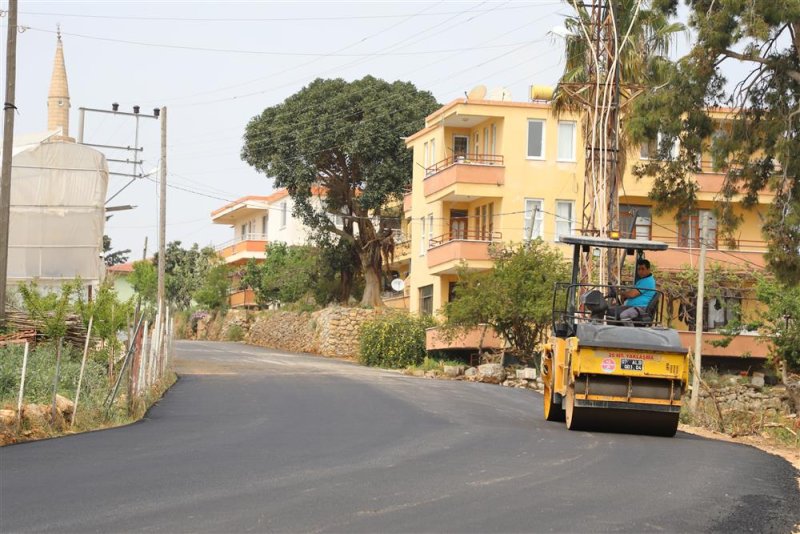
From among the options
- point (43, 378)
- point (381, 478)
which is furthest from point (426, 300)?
point (381, 478)

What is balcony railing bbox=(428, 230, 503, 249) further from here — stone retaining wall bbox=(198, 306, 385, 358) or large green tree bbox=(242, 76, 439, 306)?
large green tree bbox=(242, 76, 439, 306)

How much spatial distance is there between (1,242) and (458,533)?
22381mm

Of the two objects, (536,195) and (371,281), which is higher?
(536,195)

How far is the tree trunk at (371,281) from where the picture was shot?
70.4 meters

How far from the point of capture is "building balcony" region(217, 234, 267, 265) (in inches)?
3684

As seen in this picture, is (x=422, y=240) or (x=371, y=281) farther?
(x=371, y=281)

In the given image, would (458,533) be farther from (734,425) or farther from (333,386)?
(333,386)

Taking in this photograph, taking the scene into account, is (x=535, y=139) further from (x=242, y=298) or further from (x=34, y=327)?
(x=242, y=298)

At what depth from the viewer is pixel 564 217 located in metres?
56.8

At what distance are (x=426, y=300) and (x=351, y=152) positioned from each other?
1051cm

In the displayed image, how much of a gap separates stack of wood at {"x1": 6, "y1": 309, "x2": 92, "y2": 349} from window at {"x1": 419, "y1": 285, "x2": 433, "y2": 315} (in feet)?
91.7

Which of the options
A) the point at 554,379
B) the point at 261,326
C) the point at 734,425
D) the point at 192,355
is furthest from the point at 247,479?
the point at 261,326

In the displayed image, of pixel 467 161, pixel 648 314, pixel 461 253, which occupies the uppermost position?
pixel 467 161

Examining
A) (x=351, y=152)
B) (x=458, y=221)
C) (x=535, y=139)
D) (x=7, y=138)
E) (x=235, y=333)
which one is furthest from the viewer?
(x=235, y=333)
